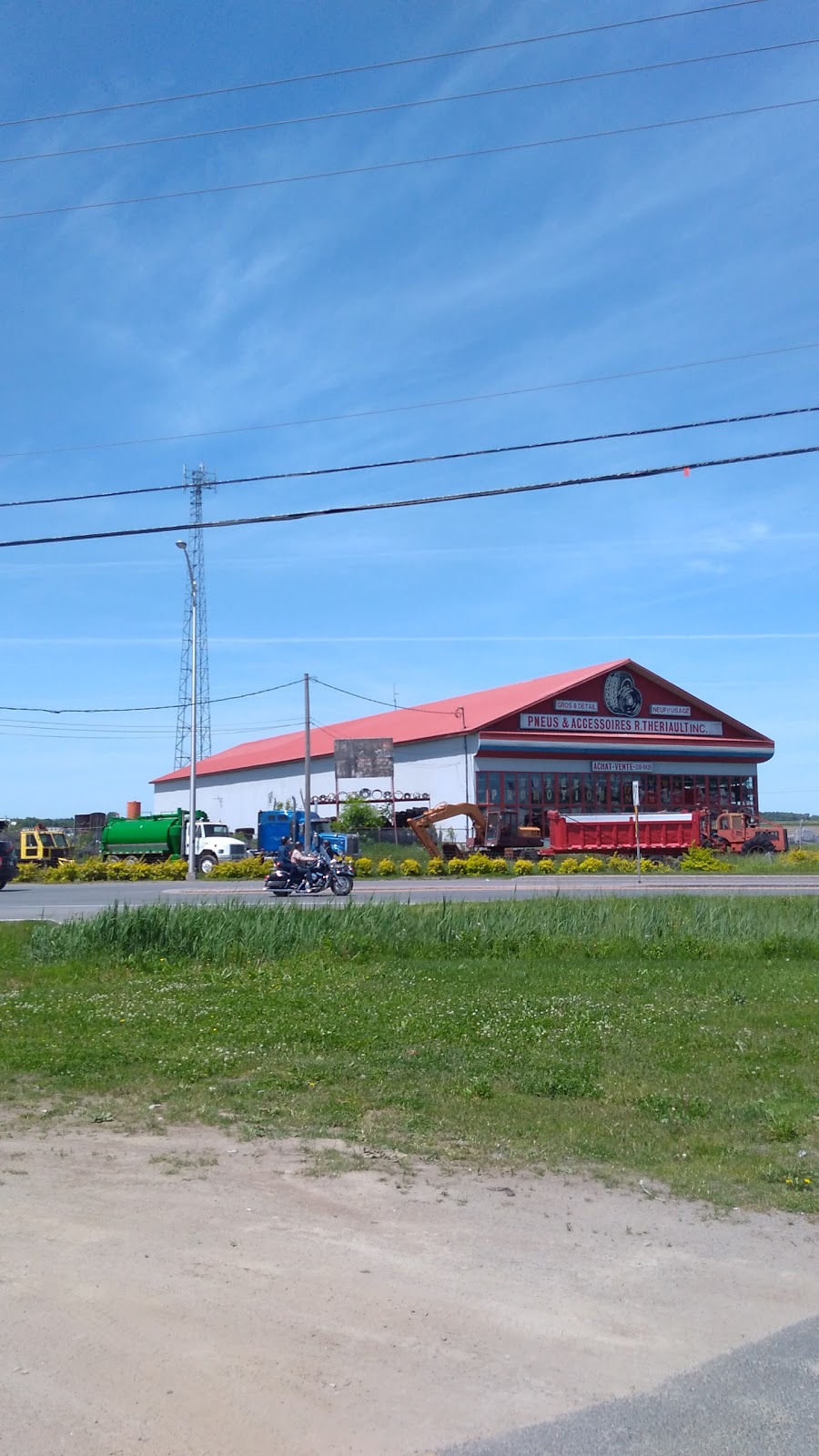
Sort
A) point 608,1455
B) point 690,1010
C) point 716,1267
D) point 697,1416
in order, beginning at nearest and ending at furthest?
point 608,1455
point 697,1416
point 716,1267
point 690,1010

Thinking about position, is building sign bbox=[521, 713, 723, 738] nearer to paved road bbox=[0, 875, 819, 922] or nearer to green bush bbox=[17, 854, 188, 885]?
paved road bbox=[0, 875, 819, 922]

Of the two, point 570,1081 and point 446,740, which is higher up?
point 446,740

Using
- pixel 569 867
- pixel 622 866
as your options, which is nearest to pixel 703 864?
pixel 622 866

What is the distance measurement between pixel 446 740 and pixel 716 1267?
51721 millimetres

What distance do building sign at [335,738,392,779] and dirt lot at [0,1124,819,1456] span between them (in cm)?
5029

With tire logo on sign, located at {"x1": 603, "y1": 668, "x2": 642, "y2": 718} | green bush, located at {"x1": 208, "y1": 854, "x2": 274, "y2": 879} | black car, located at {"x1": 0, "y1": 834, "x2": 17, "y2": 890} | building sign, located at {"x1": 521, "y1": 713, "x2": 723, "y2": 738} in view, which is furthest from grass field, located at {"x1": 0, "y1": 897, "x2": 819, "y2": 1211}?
tire logo on sign, located at {"x1": 603, "y1": 668, "x2": 642, "y2": 718}

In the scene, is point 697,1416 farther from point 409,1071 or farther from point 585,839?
point 585,839

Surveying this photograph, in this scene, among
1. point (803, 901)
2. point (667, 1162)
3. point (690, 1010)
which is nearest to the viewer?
point (667, 1162)

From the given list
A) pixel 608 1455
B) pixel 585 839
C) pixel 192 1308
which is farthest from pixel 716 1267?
pixel 585 839

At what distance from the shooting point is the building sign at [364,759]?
58.0 meters

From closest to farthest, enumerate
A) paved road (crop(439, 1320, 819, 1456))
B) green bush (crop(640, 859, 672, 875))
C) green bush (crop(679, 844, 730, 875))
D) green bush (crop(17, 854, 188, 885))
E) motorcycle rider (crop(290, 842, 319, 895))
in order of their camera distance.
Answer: paved road (crop(439, 1320, 819, 1456)) < motorcycle rider (crop(290, 842, 319, 895)) < green bush (crop(640, 859, 672, 875)) < green bush (crop(679, 844, 730, 875)) < green bush (crop(17, 854, 188, 885))

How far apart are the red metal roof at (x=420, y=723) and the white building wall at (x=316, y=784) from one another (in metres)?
0.49

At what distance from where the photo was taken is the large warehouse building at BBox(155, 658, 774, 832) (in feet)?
185

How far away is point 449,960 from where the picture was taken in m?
16.1
